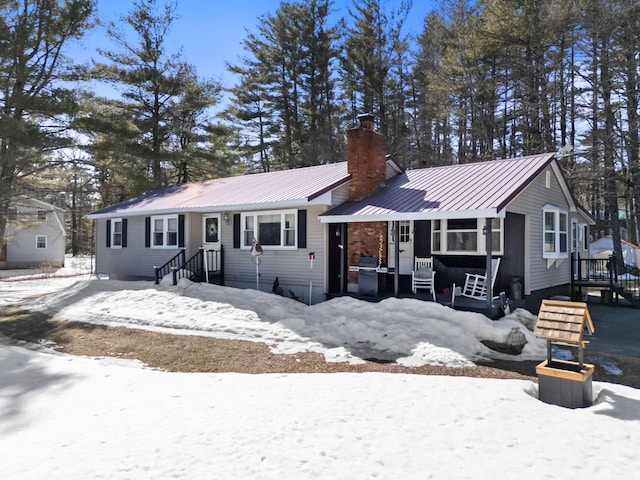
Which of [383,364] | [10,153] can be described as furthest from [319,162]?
[383,364]

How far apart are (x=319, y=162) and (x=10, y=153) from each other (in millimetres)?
15162

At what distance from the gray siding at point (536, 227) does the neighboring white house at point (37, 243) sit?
87.6 feet

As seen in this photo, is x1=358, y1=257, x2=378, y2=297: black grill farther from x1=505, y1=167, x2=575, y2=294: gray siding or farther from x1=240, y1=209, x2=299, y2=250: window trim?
x1=505, y1=167, x2=575, y2=294: gray siding

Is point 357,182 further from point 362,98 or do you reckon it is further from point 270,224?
point 362,98

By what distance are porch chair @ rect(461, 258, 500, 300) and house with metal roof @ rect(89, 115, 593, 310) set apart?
0.30 metres

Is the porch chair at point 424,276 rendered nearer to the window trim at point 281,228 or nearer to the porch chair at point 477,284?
the porch chair at point 477,284

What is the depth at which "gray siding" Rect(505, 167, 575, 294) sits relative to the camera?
10.6 m

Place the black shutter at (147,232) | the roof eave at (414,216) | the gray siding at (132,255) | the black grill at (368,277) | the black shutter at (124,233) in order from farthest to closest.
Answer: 1. the black shutter at (124,233)
2. the black shutter at (147,232)
3. the gray siding at (132,255)
4. the black grill at (368,277)
5. the roof eave at (414,216)

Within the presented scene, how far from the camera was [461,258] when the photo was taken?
11.0 meters

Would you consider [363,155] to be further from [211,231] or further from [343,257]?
[211,231]

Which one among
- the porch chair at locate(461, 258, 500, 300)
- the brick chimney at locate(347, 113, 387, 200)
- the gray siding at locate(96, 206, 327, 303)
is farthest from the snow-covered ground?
the brick chimney at locate(347, 113, 387, 200)

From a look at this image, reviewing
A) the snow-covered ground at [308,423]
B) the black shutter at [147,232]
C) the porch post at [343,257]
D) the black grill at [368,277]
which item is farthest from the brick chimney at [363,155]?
the black shutter at [147,232]

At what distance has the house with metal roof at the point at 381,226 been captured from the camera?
34.0 feet

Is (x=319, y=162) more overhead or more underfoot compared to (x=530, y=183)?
more overhead
